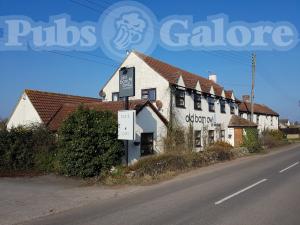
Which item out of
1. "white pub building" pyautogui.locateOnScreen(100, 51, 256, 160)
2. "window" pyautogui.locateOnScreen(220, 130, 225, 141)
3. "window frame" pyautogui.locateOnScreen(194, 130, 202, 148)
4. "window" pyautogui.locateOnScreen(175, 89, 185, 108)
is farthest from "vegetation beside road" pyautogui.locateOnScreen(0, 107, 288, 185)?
"window" pyautogui.locateOnScreen(220, 130, 225, 141)

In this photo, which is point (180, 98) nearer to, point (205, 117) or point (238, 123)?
point (205, 117)

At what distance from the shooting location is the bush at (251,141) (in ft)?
117

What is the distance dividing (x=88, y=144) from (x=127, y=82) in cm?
434

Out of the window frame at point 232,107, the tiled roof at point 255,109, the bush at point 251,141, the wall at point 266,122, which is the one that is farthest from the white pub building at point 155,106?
the wall at point 266,122

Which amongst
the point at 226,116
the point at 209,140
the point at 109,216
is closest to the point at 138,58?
the point at 209,140

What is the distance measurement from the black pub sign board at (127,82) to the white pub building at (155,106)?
9.26ft

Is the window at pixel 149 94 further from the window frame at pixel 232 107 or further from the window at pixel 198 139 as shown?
the window frame at pixel 232 107

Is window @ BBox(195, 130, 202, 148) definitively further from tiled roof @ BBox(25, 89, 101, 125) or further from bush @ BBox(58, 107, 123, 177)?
bush @ BBox(58, 107, 123, 177)

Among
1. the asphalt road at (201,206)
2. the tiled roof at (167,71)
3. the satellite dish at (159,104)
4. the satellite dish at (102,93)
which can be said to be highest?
the tiled roof at (167,71)

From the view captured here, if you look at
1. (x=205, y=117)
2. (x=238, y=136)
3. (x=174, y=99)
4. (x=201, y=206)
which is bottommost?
(x=201, y=206)

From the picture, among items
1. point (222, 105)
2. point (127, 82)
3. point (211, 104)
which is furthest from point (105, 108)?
point (222, 105)

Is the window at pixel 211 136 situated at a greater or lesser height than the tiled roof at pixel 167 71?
lesser

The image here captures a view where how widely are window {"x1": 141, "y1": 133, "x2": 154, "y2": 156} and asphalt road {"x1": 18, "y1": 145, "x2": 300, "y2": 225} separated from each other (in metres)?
8.62

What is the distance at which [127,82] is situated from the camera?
20.5 m
